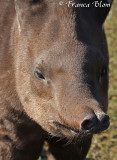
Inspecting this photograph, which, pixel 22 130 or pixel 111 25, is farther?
pixel 111 25

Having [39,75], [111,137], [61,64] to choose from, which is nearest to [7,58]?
[39,75]

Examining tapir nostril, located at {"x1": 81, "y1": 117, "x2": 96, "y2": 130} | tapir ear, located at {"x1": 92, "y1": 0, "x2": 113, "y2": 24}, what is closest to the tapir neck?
tapir ear, located at {"x1": 92, "y1": 0, "x2": 113, "y2": 24}

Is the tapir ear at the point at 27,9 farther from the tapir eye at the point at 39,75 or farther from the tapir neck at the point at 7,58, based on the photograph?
the tapir eye at the point at 39,75

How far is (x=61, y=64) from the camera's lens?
163 inches

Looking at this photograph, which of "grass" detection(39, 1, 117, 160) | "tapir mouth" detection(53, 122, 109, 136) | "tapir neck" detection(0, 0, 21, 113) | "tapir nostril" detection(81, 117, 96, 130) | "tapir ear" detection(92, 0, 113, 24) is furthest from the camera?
"grass" detection(39, 1, 117, 160)

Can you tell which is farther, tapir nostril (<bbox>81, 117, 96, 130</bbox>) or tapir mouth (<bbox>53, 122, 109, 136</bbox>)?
tapir mouth (<bbox>53, 122, 109, 136</bbox>)

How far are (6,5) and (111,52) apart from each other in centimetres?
363

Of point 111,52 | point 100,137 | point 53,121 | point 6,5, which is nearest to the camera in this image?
point 53,121

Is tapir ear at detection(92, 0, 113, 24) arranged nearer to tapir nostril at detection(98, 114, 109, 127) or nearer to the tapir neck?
the tapir neck

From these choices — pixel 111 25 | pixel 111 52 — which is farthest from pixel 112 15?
pixel 111 52

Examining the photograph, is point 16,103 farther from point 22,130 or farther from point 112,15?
point 112,15

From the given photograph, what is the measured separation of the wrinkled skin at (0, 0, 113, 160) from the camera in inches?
158

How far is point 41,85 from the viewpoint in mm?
4383

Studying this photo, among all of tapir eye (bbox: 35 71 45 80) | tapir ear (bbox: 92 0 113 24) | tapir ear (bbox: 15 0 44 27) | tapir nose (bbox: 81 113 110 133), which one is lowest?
tapir eye (bbox: 35 71 45 80)
